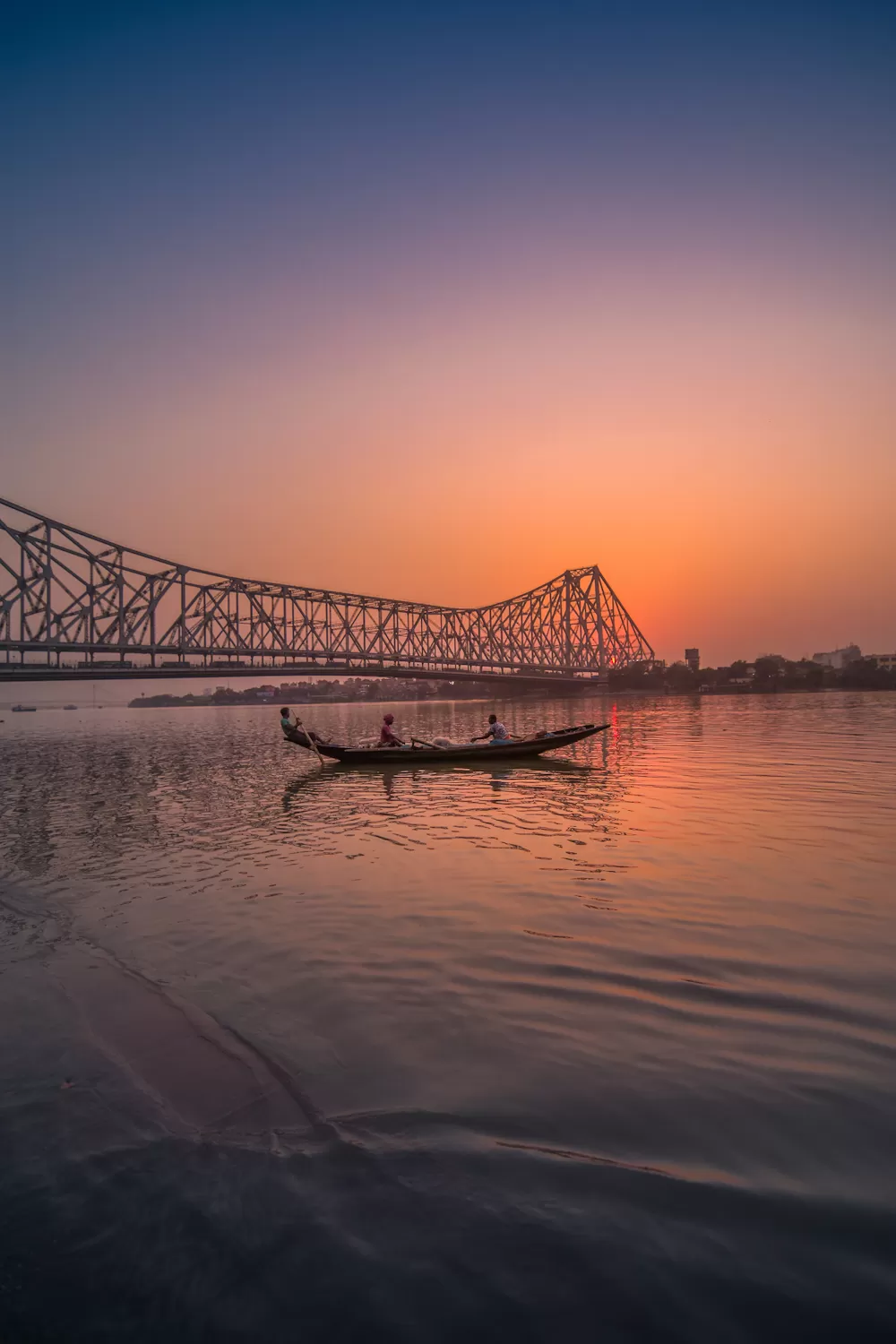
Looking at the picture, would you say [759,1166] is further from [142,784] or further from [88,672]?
[88,672]

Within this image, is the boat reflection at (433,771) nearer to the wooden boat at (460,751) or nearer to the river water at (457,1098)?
the wooden boat at (460,751)

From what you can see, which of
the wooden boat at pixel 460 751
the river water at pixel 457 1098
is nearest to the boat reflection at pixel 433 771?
the wooden boat at pixel 460 751

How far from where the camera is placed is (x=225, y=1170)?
4488 mm

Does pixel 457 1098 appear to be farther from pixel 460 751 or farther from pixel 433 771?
pixel 460 751

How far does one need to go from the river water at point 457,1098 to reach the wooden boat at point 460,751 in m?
14.1

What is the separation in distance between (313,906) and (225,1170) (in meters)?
5.63

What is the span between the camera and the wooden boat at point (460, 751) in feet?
88.3

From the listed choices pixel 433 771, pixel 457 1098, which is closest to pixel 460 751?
pixel 433 771

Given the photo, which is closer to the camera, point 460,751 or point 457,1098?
point 457,1098

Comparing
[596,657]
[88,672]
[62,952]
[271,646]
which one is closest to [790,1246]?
[62,952]

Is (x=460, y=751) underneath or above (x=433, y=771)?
above

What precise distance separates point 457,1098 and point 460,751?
21605mm

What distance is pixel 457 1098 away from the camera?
5.15 meters

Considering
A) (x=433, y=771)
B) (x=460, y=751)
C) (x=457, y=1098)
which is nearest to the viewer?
(x=457, y=1098)
